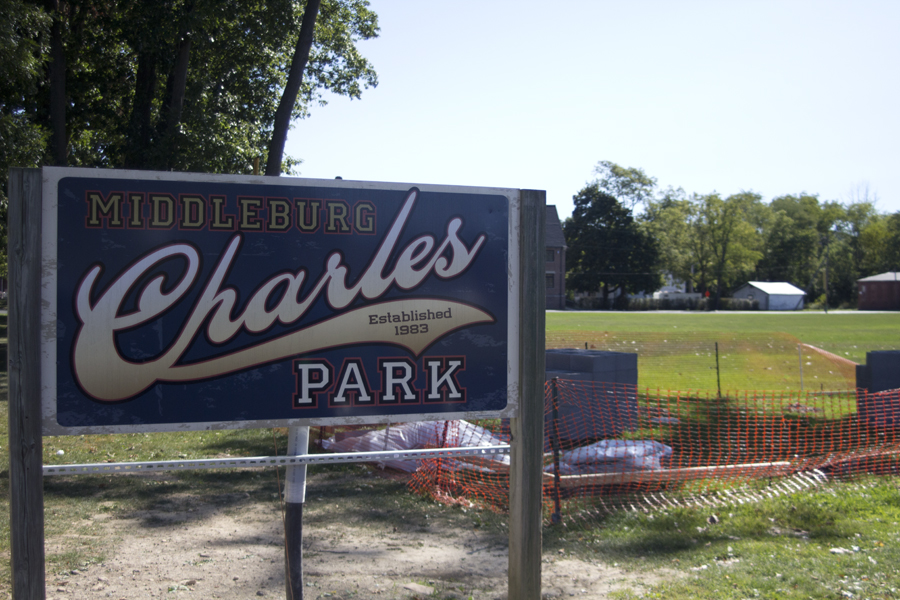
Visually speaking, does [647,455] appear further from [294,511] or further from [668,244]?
[668,244]

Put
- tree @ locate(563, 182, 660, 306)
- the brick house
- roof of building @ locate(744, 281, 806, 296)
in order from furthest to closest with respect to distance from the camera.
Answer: roof of building @ locate(744, 281, 806, 296) → tree @ locate(563, 182, 660, 306) → the brick house

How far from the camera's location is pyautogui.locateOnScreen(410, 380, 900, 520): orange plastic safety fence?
23.7 feet

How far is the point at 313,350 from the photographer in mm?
3430

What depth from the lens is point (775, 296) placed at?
291ft

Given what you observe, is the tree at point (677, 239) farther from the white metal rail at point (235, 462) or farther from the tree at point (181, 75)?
the white metal rail at point (235, 462)

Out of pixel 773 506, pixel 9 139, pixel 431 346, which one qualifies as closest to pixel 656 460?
pixel 773 506

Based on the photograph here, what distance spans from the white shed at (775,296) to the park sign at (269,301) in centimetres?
9351

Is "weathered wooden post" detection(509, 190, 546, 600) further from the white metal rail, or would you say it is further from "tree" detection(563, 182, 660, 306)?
"tree" detection(563, 182, 660, 306)

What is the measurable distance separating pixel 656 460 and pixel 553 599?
3790 mm

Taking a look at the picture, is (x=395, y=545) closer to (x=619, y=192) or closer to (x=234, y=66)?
(x=234, y=66)

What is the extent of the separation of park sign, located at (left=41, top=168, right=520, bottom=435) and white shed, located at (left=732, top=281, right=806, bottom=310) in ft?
307

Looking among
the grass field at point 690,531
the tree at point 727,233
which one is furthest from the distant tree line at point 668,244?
the grass field at point 690,531

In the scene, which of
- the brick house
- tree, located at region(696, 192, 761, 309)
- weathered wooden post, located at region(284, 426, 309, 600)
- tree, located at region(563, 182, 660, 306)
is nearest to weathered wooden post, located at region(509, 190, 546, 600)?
weathered wooden post, located at region(284, 426, 309, 600)

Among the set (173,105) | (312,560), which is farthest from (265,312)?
(173,105)
